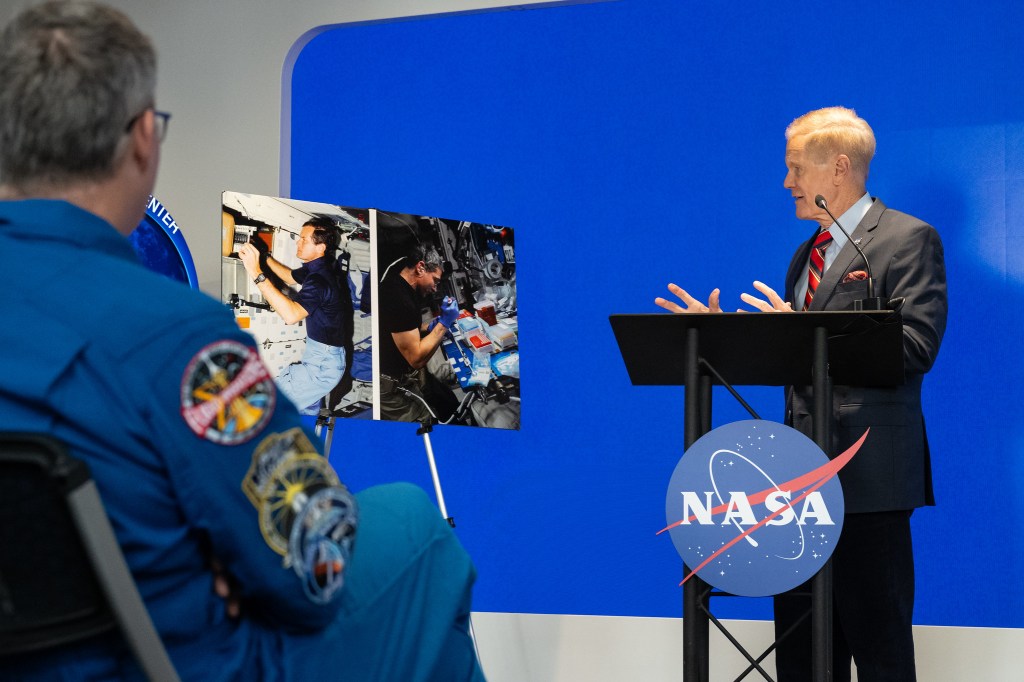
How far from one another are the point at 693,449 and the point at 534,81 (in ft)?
7.01

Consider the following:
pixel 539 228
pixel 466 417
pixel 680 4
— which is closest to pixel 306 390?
pixel 466 417

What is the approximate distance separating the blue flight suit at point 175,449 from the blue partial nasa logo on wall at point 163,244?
3.16 metres

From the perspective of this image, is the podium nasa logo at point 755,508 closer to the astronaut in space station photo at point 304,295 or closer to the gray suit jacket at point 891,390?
the gray suit jacket at point 891,390

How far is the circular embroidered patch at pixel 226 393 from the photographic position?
3.02ft

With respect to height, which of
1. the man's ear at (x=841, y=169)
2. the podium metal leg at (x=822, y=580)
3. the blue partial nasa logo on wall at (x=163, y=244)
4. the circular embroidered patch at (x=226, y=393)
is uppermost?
the man's ear at (x=841, y=169)

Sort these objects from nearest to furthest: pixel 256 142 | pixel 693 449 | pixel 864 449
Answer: pixel 693 449, pixel 864 449, pixel 256 142

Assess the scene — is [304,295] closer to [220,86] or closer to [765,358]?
[765,358]

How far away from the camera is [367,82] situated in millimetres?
4246

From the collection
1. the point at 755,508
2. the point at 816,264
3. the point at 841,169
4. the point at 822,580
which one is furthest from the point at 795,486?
the point at 841,169

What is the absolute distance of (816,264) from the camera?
2834mm

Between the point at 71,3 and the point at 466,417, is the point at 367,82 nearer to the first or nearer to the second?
the point at 466,417

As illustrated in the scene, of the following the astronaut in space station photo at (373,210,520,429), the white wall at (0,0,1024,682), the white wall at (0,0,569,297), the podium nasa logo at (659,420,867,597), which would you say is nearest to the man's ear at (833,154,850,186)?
the podium nasa logo at (659,420,867,597)

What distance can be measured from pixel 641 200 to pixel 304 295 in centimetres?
137

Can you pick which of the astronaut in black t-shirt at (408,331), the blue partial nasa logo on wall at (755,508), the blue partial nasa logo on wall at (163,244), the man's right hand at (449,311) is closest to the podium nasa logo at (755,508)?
the blue partial nasa logo on wall at (755,508)
